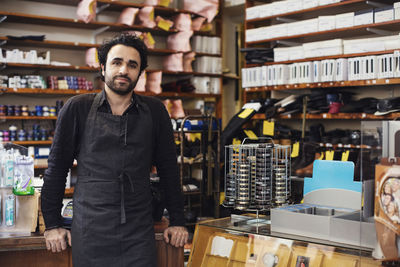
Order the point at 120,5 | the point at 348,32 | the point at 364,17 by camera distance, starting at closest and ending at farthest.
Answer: the point at 364,17 < the point at 348,32 < the point at 120,5

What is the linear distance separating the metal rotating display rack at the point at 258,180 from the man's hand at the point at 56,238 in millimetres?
754

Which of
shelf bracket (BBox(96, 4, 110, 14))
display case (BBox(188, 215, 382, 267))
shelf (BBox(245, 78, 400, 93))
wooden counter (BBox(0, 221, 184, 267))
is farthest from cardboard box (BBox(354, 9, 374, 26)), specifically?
wooden counter (BBox(0, 221, 184, 267))

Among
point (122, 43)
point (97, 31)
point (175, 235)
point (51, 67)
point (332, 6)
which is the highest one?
point (332, 6)

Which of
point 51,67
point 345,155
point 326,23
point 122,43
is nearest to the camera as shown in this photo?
point 122,43

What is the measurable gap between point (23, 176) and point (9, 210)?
17cm

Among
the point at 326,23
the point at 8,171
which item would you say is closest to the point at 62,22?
the point at 326,23

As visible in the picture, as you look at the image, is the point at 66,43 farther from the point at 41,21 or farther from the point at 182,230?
the point at 182,230

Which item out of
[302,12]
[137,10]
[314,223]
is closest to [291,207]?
[314,223]

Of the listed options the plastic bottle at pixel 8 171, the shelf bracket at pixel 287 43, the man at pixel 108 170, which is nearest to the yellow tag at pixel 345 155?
the shelf bracket at pixel 287 43

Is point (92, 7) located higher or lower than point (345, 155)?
higher

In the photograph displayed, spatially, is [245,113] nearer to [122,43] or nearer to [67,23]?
[67,23]

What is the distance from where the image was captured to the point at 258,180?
227 cm

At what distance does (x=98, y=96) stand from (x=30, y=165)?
51 centimetres

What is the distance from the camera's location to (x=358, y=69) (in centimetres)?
514
